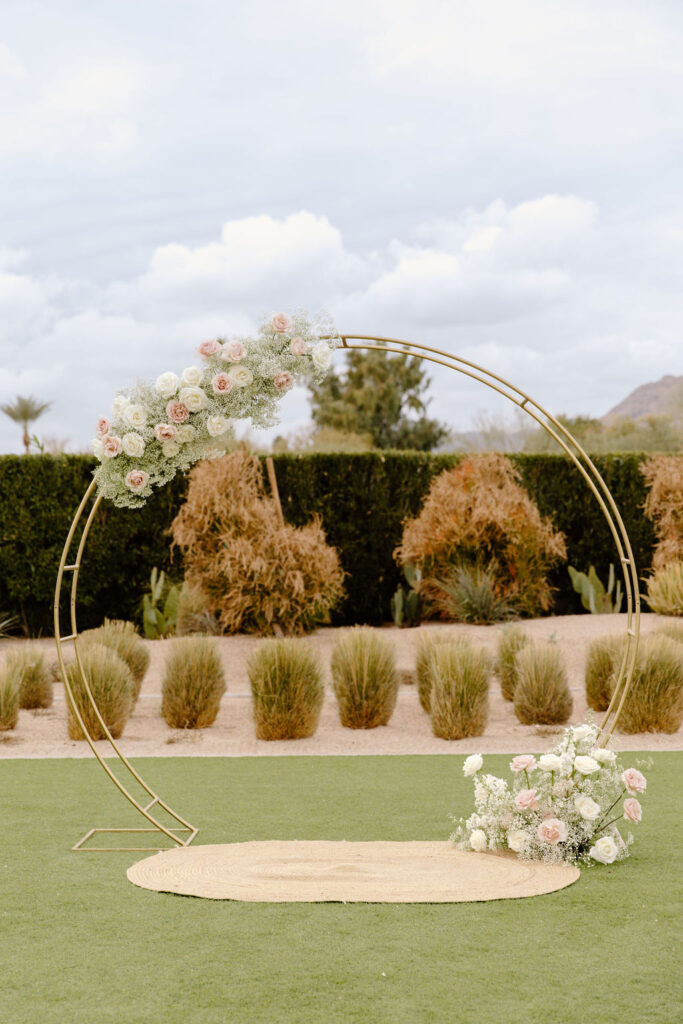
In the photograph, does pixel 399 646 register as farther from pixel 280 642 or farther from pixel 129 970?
pixel 129 970

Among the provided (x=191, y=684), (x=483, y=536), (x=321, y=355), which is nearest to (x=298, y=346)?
(x=321, y=355)

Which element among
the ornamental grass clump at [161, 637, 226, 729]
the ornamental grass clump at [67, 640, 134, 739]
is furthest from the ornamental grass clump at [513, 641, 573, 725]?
the ornamental grass clump at [67, 640, 134, 739]

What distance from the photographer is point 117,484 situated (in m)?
5.59

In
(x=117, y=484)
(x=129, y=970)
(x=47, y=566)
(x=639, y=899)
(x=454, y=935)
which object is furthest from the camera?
(x=47, y=566)

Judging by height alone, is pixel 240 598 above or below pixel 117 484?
below

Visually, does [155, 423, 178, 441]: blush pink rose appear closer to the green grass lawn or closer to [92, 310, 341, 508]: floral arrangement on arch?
[92, 310, 341, 508]: floral arrangement on arch

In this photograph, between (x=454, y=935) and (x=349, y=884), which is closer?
(x=454, y=935)

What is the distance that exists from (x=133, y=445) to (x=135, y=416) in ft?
0.55

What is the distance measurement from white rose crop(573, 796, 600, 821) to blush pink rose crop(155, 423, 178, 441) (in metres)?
2.70

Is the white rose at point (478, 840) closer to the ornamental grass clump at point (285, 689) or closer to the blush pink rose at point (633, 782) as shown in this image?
the blush pink rose at point (633, 782)

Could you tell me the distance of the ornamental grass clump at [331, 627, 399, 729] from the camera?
27.9 ft

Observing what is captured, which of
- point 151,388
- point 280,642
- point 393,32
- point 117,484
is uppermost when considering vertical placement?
point 393,32

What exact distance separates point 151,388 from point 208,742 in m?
3.60

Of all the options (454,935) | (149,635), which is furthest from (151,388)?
(149,635)
